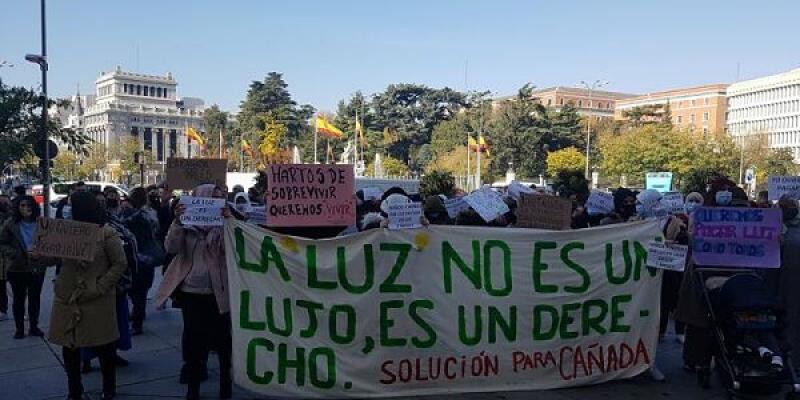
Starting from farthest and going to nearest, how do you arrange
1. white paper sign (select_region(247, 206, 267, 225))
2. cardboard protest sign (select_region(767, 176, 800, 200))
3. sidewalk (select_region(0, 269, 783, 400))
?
cardboard protest sign (select_region(767, 176, 800, 200))
white paper sign (select_region(247, 206, 267, 225))
sidewalk (select_region(0, 269, 783, 400))

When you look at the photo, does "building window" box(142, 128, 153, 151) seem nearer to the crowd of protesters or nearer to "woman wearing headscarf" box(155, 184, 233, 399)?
the crowd of protesters

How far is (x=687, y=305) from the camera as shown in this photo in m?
6.21

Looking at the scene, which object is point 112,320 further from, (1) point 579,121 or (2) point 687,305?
(1) point 579,121

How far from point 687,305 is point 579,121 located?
71.6m

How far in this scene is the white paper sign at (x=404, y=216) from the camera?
567 centimetres

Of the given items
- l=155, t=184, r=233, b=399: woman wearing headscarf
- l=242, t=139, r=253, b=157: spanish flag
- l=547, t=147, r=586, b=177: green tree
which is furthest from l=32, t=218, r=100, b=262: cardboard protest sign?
l=242, t=139, r=253, b=157: spanish flag

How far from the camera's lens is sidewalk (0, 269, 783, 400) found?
579 centimetres

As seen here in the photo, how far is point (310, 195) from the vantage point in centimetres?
581

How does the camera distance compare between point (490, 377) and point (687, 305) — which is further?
point (687, 305)

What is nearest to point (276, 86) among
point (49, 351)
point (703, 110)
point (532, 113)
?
point (532, 113)

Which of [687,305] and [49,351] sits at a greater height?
[687,305]

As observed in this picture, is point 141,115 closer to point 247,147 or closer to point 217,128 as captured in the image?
point 217,128

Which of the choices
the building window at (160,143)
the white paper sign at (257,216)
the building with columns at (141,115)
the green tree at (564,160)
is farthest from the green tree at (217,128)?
the white paper sign at (257,216)

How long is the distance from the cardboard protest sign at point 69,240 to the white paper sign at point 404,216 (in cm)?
218
